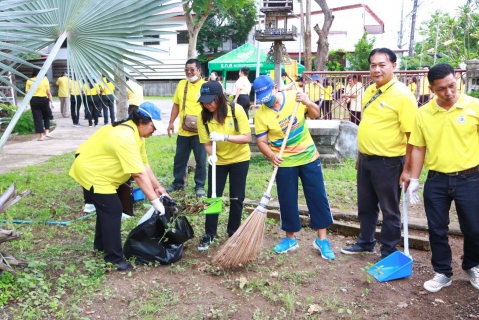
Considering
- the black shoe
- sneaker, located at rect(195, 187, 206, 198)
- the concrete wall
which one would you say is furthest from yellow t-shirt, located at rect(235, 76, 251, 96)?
the black shoe

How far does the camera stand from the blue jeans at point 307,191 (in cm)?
421

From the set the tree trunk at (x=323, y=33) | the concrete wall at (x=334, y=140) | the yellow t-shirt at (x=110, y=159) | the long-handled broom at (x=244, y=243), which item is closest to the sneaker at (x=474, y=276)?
the long-handled broom at (x=244, y=243)

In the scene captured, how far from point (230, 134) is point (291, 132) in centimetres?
59

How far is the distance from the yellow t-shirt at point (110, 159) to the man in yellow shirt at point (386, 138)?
1972 millimetres

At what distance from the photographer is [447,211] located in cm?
364

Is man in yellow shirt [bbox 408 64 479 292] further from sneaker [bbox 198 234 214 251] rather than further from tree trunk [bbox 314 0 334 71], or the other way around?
Result: tree trunk [bbox 314 0 334 71]

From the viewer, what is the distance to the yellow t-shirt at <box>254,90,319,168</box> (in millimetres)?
4137

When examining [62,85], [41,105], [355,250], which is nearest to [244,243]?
[355,250]

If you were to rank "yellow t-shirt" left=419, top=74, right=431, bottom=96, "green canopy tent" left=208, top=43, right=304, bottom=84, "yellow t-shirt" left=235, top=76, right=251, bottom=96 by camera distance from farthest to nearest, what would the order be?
"green canopy tent" left=208, top=43, right=304, bottom=84, "yellow t-shirt" left=235, top=76, right=251, bottom=96, "yellow t-shirt" left=419, top=74, right=431, bottom=96

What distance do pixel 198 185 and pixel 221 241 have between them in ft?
5.32

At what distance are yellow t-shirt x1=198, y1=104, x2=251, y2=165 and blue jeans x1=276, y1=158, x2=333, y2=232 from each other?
1.42 ft

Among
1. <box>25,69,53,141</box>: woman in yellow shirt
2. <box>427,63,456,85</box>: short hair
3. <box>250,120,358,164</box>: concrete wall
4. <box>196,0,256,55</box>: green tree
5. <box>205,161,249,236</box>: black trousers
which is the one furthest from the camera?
<box>196,0,256,55</box>: green tree

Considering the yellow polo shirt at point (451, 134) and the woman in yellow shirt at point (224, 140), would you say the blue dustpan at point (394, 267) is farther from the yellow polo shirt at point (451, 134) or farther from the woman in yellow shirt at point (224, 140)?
the woman in yellow shirt at point (224, 140)

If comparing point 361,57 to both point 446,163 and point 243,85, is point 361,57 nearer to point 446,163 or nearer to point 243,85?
point 243,85
